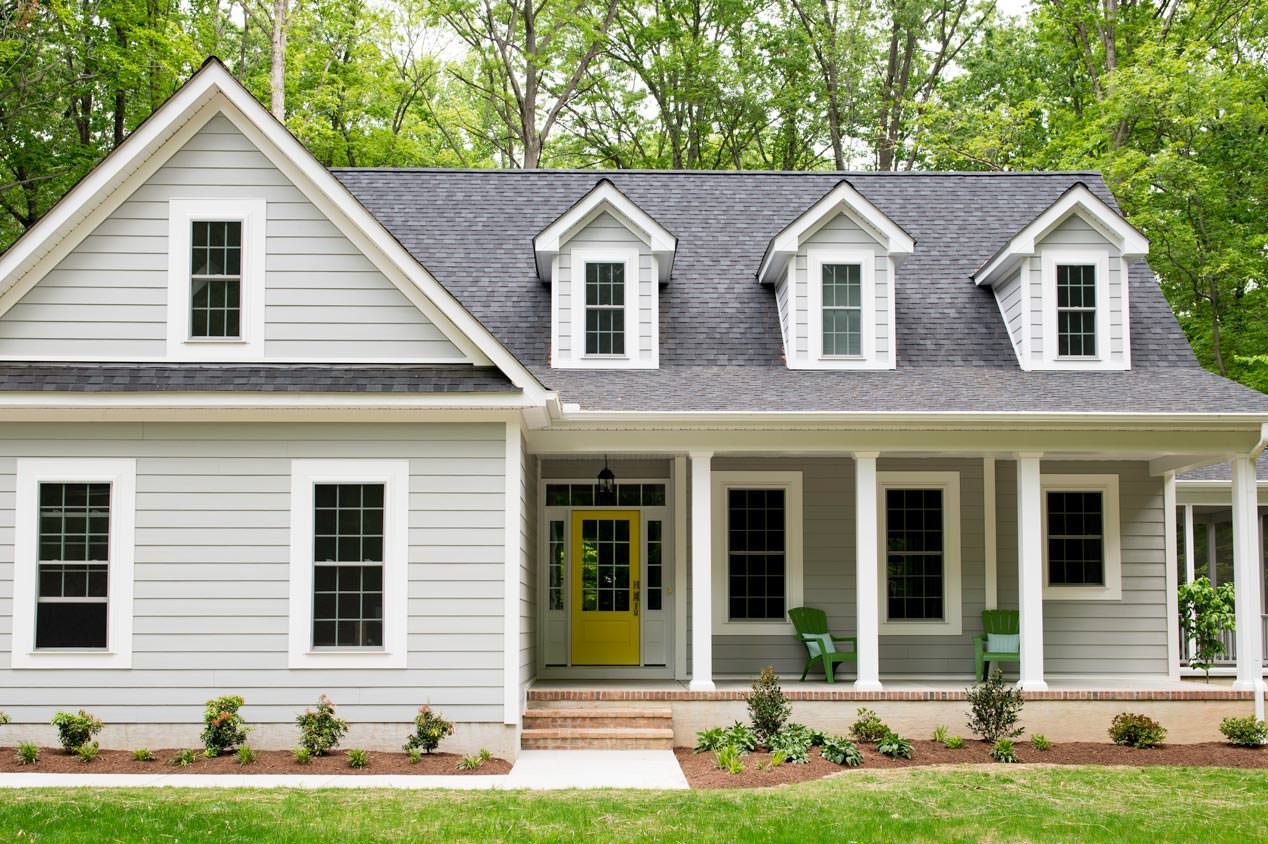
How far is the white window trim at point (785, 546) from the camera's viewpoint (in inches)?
611

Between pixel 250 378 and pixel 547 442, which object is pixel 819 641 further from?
pixel 250 378

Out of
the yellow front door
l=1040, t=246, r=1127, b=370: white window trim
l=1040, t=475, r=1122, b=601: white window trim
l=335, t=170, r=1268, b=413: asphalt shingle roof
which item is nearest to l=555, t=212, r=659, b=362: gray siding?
l=335, t=170, r=1268, b=413: asphalt shingle roof

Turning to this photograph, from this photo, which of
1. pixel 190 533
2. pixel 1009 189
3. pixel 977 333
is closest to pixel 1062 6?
pixel 1009 189

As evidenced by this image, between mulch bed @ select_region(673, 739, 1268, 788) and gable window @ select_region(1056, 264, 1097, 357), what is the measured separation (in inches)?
195

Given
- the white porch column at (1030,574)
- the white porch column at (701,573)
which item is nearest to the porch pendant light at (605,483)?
the white porch column at (701,573)

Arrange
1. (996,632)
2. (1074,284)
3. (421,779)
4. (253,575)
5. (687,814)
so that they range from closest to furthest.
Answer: (687,814) < (421,779) < (253,575) < (996,632) < (1074,284)

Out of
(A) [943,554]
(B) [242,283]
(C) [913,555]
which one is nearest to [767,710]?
(C) [913,555]

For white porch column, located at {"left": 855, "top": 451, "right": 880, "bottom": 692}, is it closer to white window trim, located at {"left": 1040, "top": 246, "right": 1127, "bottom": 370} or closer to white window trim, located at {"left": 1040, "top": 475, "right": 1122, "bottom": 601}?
white window trim, located at {"left": 1040, "top": 475, "right": 1122, "bottom": 601}

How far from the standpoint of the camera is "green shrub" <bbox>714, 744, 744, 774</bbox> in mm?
11132

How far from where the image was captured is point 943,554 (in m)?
15.7

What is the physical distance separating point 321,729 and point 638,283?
6.60 meters

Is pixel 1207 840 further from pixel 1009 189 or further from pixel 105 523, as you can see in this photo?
pixel 1009 189

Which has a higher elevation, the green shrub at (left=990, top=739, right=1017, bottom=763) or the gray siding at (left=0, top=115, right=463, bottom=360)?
the gray siding at (left=0, top=115, right=463, bottom=360)

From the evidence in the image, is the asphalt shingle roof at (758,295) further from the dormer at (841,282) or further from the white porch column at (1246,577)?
the white porch column at (1246,577)
